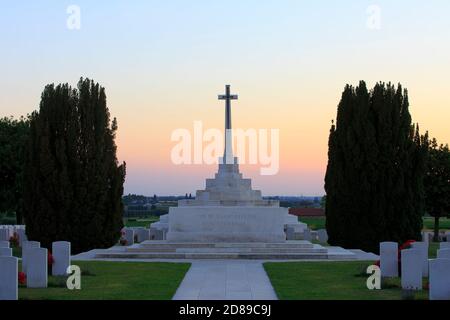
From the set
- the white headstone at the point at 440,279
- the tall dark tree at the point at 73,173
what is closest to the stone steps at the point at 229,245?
the tall dark tree at the point at 73,173

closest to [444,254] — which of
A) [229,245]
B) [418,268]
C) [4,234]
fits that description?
[418,268]

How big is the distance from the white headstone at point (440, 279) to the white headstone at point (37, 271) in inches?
357

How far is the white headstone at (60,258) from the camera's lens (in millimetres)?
20531

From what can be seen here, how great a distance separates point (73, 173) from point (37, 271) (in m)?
13.2

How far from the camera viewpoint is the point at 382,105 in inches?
1310

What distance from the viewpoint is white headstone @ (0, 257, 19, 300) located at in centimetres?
1518

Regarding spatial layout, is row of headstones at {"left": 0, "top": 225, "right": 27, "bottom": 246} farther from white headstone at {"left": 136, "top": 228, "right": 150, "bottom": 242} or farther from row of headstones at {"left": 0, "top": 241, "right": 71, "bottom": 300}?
row of headstones at {"left": 0, "top": 241, "right": 71, "bottom": 300}

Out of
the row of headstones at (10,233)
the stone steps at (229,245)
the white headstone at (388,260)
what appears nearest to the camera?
the white headstone at (388,260)

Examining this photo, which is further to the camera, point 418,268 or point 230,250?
point 230,250

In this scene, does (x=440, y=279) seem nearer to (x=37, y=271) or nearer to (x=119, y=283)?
(x=119, y=283)

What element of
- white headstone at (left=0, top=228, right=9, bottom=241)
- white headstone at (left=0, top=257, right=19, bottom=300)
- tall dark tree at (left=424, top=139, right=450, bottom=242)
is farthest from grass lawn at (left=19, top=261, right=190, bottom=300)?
tall dark tree at (left=424, top=139, right=450, bottom=242)

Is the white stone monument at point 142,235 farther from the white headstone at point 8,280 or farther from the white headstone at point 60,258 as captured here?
the white headstone at point 8,280

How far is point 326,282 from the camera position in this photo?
19.4 m
